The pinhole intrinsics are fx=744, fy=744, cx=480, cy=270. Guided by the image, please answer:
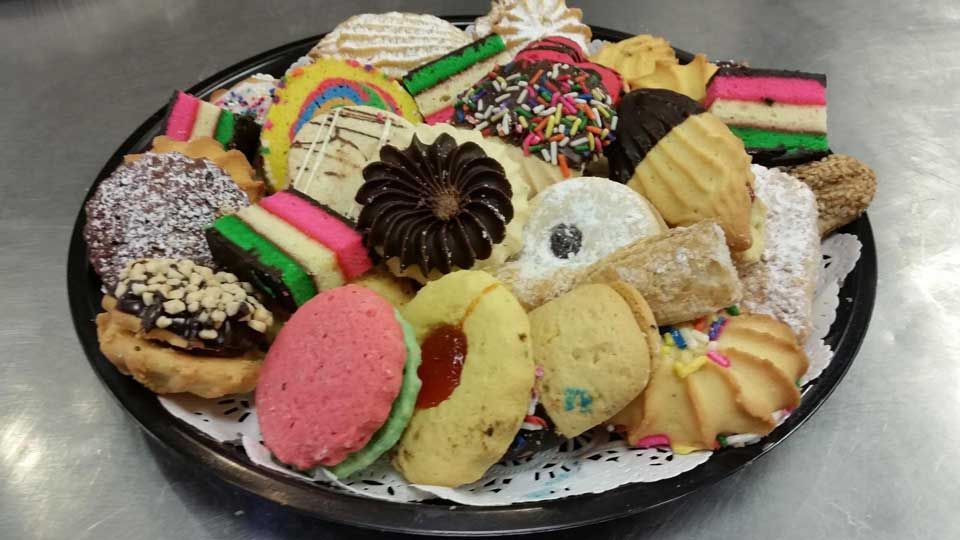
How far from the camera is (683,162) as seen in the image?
2027 mm

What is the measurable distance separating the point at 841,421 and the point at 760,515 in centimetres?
43

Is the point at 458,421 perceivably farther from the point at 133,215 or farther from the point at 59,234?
the point at 59,234

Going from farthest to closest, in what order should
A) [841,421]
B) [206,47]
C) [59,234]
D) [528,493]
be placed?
[206,47] < [59,234] < [841,421] < [528,493]

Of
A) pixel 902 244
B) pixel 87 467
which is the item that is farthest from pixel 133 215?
pixel 902 244

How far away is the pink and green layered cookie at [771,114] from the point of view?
227cm

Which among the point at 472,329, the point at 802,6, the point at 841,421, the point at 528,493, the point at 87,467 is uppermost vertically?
the point at 802,6

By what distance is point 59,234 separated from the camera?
2781 millimetres

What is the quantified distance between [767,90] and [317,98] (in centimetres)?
141

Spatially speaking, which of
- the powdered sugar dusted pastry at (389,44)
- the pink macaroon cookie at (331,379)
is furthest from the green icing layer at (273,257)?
the powdered sugar dusted pastry at (389,44)

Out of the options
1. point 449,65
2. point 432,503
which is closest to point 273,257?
point 432,503

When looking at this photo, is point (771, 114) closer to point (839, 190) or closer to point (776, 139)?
point (776, 139)

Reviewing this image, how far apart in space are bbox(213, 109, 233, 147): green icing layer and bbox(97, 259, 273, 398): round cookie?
72 cm

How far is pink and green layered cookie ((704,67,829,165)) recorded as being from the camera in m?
2.27

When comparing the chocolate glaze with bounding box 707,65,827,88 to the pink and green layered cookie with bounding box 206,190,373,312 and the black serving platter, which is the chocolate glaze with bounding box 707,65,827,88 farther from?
the pink and green layered cookie with bounding box 206,190,373,312
